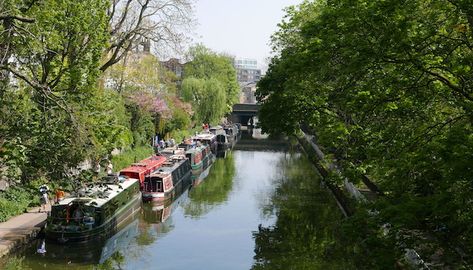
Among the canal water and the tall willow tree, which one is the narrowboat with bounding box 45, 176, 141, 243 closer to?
the canal water

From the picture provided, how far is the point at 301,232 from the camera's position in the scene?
26.0 m

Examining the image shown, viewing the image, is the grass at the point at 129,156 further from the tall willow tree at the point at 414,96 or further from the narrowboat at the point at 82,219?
the tall willow tree at the point at 414,96

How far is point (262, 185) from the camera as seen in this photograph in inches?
1614

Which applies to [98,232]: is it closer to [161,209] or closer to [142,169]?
[161,209]

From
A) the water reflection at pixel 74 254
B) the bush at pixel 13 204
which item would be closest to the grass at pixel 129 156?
the bush at pixel 13 204

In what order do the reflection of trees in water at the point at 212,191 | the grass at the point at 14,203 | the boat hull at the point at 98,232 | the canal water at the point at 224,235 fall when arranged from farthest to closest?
1. the reflection of trees in water at the point at 212,191
2. the grass at the point at 14,203
3. the boat hull at the point at 98,232
4. the canal water at the point at 224,235

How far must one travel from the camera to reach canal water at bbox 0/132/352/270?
2102 cm

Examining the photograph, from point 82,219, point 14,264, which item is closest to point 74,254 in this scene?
point 82,219

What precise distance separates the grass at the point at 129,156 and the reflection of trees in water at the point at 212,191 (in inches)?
200

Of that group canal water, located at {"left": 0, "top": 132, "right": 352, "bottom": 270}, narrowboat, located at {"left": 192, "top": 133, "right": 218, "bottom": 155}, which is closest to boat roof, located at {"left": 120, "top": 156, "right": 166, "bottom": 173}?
canal water, located at {"left": 0, "top": 132, "right": 352, "bottom": 270}

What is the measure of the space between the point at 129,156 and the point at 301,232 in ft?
61.6

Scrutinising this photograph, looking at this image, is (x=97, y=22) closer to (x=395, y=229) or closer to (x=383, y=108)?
(x=383, y=108)

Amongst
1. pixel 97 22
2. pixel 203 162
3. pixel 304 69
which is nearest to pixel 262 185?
pixel 203 162

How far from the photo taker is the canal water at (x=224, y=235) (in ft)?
68.9
